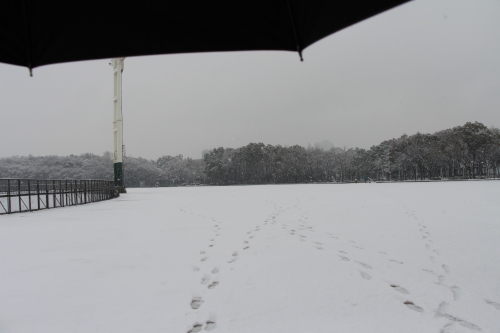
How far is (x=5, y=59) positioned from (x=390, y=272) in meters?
3.84

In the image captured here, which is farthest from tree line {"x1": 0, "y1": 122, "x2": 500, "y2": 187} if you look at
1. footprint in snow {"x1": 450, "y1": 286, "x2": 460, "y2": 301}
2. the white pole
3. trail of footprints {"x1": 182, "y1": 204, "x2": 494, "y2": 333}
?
footprint in snow {"x1": 450, "y1": 286, "x2": 460, "y2": 301}

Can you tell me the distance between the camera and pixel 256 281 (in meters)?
3.26

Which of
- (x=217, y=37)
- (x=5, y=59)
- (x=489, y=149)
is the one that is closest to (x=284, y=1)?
(x=217, y=37)

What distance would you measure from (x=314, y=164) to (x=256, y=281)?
60034 millimetres

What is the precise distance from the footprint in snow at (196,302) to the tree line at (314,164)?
49595mm

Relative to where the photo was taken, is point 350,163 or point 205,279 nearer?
point 205,279

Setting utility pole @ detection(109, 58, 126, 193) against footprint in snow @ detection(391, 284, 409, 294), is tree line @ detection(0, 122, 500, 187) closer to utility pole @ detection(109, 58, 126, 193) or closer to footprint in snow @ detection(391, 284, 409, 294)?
utility pole @ detection(109, 58, 126, 193)

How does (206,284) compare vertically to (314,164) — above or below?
below

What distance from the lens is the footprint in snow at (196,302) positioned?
2643mm

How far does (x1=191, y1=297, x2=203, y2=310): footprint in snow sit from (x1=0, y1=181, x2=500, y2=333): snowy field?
0.08ft

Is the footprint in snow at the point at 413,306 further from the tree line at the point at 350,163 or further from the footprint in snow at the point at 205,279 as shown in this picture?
the tree line at the point at 350,163

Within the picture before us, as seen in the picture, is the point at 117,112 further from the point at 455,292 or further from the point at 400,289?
the point at 455,292

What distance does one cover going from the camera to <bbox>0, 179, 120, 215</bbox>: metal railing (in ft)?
34.2

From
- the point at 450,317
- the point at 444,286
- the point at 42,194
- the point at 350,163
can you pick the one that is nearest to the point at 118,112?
the point at 42,194
